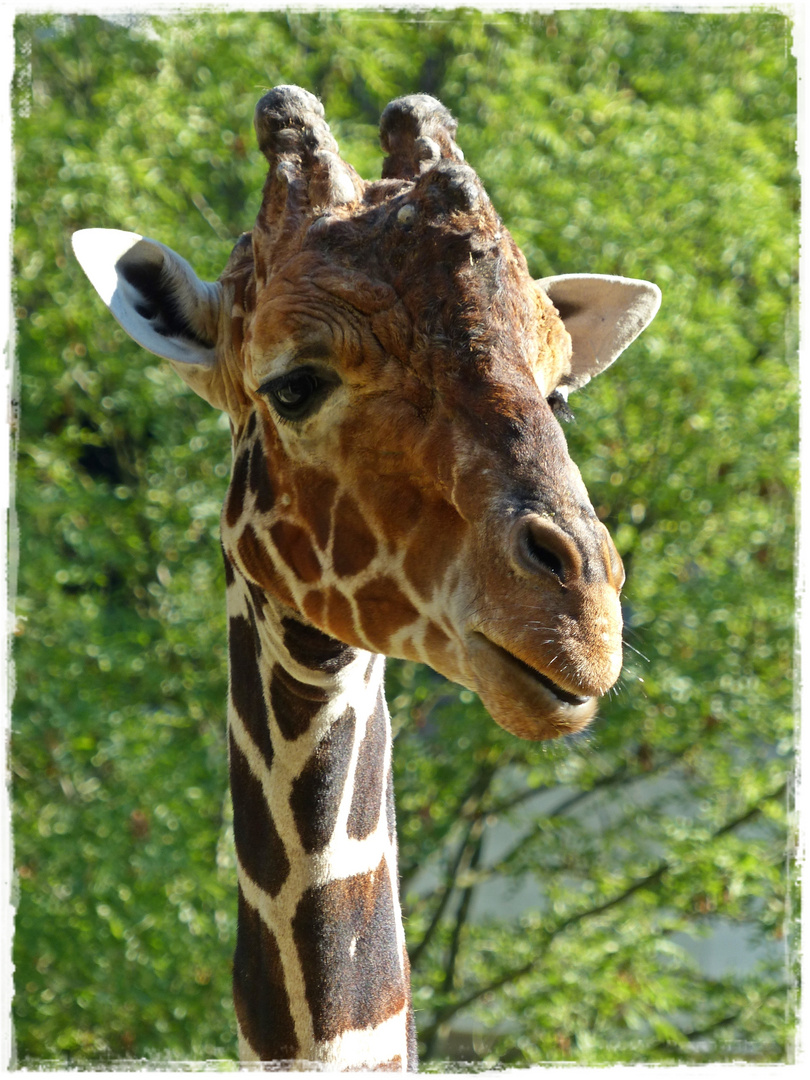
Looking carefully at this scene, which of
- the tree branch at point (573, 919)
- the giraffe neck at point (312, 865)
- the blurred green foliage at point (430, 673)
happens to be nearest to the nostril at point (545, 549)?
the giraffe neck at point (312, 865)

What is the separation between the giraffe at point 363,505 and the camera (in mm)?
2354

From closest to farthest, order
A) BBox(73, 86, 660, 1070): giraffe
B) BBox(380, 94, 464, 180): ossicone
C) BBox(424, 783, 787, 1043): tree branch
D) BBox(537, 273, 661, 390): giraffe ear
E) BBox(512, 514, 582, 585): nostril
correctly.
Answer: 1. BBox(512, 514, 582, 585): nostril
2. BBox(73, 86, 660, 1070): giraffe
3. BBox(380, 94, 464, 180): ossicone
4. BBox(537, 273, 661, 390): giraffe ear
5. BBox(424, 783, 787, 1043): tree branch

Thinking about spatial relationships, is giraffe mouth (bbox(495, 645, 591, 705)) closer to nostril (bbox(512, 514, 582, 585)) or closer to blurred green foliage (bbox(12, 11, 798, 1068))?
nostril (bbox(512, 514, 582, 585))

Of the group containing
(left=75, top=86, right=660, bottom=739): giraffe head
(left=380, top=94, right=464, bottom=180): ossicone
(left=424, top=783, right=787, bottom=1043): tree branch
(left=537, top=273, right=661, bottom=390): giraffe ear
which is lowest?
(left=424, top=783, right=787, bottom=1043): tree branch

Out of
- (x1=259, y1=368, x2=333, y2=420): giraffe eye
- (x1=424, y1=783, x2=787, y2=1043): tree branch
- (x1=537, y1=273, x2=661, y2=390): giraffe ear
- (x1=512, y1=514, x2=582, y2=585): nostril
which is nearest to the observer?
(x1=512, y1=514, x2=582, y2=585): nostril

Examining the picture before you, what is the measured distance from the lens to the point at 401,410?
8.63 feet

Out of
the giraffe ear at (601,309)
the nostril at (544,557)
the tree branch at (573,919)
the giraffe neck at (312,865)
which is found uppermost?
the giraffe ear at (601,309)

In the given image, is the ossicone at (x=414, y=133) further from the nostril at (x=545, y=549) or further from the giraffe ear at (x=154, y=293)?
the nostril at (x=545, y=549)

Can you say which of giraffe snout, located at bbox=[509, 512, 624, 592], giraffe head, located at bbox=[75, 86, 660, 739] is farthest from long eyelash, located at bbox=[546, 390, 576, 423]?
giraffe snout, located at bbox=[509, 512, 624, 592]

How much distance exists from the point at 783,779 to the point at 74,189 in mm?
6128

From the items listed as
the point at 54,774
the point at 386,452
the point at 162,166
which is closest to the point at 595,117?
the point at 162,166

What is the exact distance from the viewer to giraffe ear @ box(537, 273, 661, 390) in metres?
3.42

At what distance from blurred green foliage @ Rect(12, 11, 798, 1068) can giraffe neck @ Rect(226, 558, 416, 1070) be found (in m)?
4.39

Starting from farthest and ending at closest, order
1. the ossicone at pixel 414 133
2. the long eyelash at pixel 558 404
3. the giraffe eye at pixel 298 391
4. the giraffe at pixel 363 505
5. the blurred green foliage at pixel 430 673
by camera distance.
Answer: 1. the blurred green foliage at pixel 430 673
2. the ossicone at pixel 414 133
3. the long eyelash at pixel 558 404
4. the giraffe eye at pixel 298 391
5. the giraffe at pixel 363 505
